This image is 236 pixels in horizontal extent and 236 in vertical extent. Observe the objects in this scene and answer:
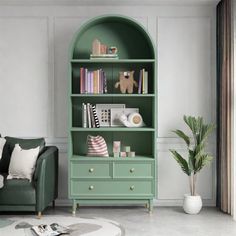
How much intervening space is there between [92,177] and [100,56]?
142 centimetres

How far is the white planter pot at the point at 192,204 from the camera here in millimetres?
5562

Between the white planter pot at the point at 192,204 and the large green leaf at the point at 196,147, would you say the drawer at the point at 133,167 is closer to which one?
the large green leaf at the point at 196,147

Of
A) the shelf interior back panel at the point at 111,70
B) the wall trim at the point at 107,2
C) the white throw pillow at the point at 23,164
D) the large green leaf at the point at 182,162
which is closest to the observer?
the white throw pillow at the point at 23,164

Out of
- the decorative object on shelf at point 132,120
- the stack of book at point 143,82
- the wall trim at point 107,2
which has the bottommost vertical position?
the decorative object on shelf at point 132,120

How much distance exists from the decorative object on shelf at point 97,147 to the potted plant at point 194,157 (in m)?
0.82

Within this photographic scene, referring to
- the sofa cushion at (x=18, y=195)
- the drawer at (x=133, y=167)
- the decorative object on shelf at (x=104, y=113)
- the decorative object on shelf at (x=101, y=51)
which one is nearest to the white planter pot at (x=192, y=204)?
the drawer at (x=133, y=167)

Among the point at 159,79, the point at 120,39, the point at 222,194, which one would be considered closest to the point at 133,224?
the point at 222,194

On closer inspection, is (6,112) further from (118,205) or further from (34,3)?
(118,205)

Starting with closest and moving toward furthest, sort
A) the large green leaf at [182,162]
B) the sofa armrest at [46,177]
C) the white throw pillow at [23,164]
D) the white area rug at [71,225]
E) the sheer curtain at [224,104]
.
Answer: the white area rug at [71,225] → the sofa armrest at [46,177] → the white throw pillow at [23,164] → the sheer curtain at [224,104] → the large green leaf at [182,162]

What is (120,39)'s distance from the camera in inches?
236

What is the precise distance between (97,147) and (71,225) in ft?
3.44

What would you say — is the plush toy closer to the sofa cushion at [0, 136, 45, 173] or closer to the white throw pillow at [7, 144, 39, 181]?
the sofa cushion at [0, 136, 45, 173]

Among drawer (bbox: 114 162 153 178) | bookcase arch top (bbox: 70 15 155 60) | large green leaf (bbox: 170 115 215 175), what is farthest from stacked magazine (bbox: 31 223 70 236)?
bookcase arch top (bbox: 70 15 155 60)

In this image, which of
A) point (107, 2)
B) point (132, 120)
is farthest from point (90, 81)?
point (107, 2)
